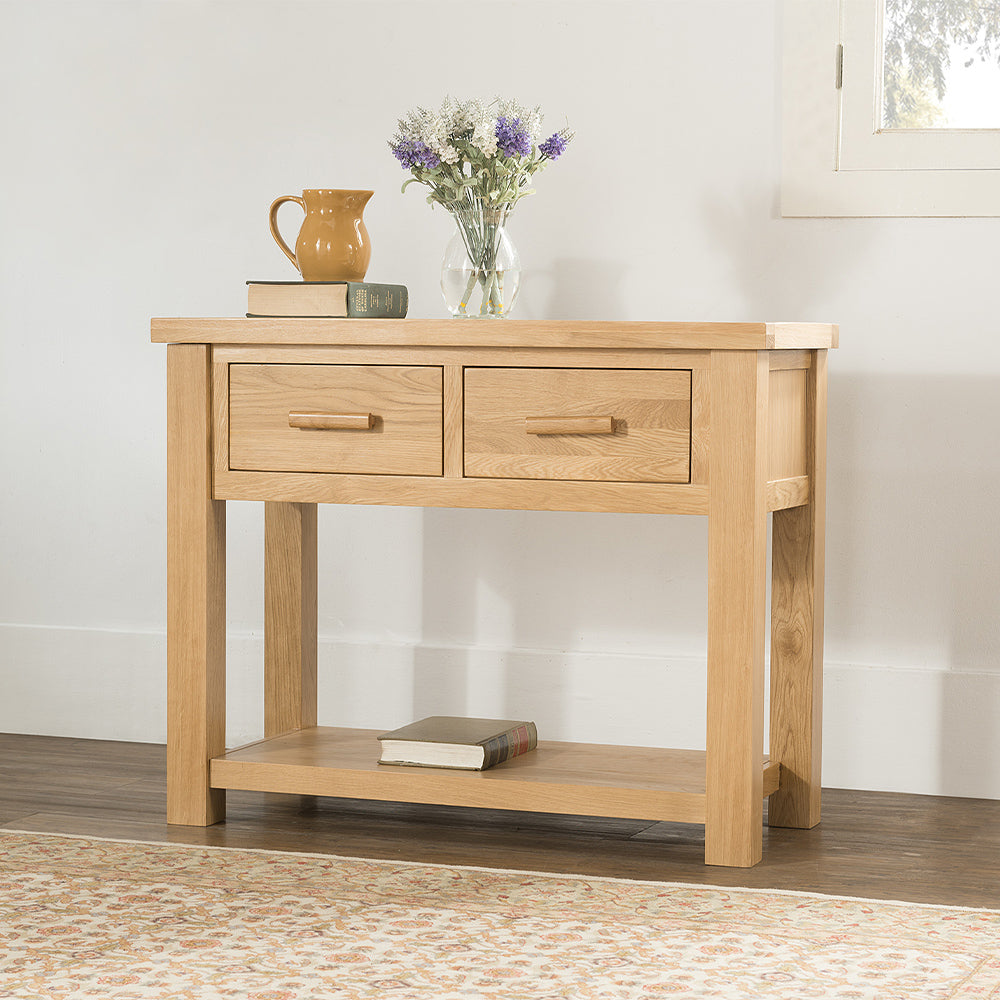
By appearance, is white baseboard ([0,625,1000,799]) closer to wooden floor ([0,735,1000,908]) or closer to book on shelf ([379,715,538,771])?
wooden floor ([0,735,1000,908])

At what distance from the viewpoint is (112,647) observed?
291cm

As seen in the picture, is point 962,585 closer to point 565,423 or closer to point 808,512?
point 808,512

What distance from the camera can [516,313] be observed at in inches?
106

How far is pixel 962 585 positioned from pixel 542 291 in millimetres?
858

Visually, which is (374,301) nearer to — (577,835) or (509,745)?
(509,745)

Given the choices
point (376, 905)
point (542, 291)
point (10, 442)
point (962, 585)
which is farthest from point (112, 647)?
point (962, 585)

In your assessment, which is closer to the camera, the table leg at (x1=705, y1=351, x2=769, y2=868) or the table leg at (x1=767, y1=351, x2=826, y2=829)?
the table leg at (x1=705, y1=351, x2=769, y2=868)

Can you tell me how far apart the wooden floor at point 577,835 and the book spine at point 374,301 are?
0.74 m

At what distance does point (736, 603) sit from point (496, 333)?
1.55ft

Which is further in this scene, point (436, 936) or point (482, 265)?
point (482, 265)

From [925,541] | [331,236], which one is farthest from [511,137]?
[925,541]

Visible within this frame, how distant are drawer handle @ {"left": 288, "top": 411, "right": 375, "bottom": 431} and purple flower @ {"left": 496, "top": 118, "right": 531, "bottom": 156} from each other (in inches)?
17.2

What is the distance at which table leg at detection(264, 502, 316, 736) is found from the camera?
2.49 meters

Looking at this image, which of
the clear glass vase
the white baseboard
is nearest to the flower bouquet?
the clear glass vase
